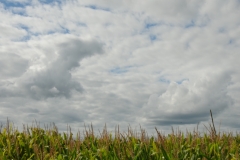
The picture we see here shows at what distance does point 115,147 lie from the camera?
9578mm

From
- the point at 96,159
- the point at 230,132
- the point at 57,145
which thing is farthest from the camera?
the point at 230,132

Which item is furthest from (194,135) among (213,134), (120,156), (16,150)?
(16,150)

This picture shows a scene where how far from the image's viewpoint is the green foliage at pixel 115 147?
8.65 meters

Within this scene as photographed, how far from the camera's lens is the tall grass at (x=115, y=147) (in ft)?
28.4

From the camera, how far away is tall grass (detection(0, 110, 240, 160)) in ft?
28.4

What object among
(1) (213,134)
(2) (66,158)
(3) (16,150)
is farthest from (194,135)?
(3) (16,150)

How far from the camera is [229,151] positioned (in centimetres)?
969

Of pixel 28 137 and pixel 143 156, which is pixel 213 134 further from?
pixel 28 137

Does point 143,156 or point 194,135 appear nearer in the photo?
point 143,156

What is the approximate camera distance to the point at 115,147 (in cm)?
958

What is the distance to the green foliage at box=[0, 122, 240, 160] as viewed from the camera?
28.4 ft

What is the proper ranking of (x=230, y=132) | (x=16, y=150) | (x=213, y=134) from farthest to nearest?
(x=230, y=132), (x=213, y=134), (x=16, y=150)

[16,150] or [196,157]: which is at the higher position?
[16,150]

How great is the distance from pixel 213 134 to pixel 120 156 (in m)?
4.46
